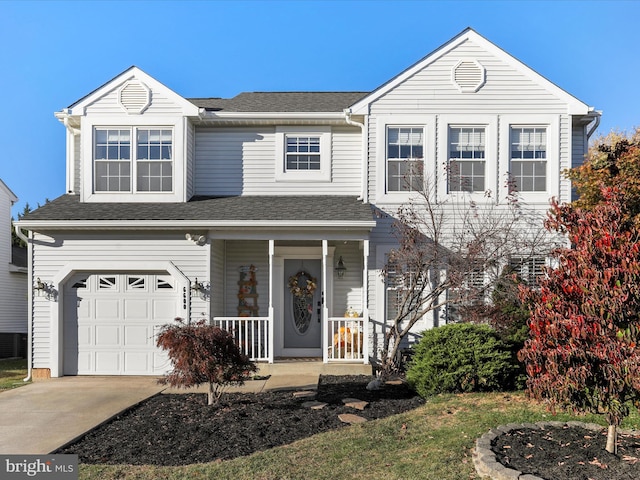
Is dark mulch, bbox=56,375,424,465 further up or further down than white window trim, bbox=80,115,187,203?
further down

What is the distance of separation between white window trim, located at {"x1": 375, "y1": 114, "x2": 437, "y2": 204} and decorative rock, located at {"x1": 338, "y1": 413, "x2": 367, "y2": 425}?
581 cm

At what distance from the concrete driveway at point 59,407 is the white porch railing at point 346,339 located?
3.64m

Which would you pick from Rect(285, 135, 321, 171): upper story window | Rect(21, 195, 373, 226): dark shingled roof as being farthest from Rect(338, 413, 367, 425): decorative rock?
Rect(285, 135, 321, 171): upper story window

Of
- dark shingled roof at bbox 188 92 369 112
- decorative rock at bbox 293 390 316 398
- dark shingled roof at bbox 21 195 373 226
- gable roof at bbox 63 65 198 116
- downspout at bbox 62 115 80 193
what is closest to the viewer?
decorative rock at bbox 293 390 316 398

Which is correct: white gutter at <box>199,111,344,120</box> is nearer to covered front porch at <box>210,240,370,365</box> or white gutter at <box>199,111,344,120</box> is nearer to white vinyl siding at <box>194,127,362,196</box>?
white vinyl siding at <box>194,127,362,196</box>

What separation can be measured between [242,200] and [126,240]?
8.79 ft

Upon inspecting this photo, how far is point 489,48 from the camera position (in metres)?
12.9

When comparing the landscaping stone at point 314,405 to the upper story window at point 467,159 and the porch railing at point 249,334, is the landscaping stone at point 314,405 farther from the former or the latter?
the upper story window at point 467,159

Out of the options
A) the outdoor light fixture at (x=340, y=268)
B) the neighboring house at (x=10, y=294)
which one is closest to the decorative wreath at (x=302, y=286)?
the outdoor light fixture at (x=340, y=268)

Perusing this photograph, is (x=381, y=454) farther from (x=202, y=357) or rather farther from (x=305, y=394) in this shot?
(x=305, y=394)

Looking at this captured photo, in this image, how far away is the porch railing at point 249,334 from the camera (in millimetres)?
12312

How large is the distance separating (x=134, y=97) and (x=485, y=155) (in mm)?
7871

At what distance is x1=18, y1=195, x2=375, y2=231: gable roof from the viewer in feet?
39.8

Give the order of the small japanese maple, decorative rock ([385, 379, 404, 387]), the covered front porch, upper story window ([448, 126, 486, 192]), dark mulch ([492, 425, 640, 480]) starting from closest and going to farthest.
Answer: dark mulch ([492, 425, 640, 480]) < the small japanese maple < decorative rock ([385, 379, 404, 387]) < upper story window ([448, 126, 486, 192]) < the covered front porch
